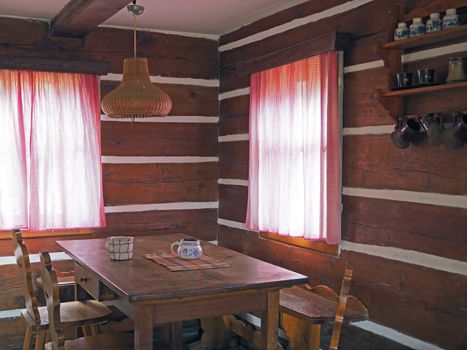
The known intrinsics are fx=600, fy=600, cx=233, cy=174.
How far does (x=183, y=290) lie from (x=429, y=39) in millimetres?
1761

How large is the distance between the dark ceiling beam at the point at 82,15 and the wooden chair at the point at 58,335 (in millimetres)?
1562

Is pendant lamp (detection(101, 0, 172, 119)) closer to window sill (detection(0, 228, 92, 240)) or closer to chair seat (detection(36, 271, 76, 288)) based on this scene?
chair seat (detection(36, 271, 76, 288))

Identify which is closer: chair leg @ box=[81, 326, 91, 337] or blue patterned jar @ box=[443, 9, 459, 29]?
blue patterned jar @ box=[443, 9, 459, 29]

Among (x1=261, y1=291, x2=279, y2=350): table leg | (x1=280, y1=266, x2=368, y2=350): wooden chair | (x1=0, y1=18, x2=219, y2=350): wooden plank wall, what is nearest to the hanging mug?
(x1=280, y1=266, x2=368, y2=350): wooden chair

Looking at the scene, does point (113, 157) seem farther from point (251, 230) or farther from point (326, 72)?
point (326, 72)

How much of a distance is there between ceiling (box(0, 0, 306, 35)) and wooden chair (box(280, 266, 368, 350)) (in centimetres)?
204

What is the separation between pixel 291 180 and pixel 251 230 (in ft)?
2.79

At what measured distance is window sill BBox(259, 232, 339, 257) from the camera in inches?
155

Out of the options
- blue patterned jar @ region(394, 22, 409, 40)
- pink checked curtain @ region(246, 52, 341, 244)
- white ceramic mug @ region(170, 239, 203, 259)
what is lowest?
white ceramic mug @ region(170, 239, 203, 259)

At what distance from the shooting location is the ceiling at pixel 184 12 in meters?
4.31

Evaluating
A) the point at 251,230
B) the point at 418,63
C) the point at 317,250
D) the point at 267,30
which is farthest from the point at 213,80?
the point at 418,63

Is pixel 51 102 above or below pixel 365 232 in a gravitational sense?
above

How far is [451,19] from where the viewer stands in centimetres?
290

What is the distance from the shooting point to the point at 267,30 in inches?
184
